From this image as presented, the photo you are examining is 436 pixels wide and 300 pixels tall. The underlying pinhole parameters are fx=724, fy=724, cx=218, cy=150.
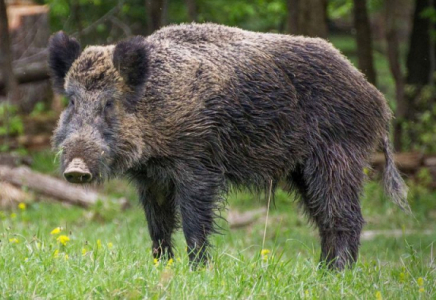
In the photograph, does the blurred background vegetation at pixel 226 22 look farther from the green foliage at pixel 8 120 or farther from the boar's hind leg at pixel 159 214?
the boar's hind leg at pixel 159 214

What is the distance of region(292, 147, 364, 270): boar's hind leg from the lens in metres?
6.74

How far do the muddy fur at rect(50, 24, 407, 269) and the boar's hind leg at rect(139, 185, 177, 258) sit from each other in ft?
0.03

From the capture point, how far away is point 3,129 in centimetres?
1321

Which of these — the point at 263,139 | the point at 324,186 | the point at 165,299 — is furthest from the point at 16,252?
the point at 324,186

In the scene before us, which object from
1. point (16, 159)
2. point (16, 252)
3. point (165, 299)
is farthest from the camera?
point (16, 159)

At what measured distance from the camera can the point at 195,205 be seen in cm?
621

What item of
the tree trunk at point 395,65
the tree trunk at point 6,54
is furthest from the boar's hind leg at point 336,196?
the tree trunk at point 395,65

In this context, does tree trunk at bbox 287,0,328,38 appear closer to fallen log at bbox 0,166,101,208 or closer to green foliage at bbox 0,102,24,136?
fallen log at bbox 0,166,101,208

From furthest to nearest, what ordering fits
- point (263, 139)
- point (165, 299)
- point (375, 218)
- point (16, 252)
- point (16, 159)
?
point (16, 159) → point (375, 218) → point (263, 139) → point (16, 252) → point (165, 299)

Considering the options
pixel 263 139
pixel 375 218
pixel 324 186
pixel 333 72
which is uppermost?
pixel 333 72

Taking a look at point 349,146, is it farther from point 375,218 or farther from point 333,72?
point 375,218

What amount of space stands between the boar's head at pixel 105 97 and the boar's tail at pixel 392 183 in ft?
8.56

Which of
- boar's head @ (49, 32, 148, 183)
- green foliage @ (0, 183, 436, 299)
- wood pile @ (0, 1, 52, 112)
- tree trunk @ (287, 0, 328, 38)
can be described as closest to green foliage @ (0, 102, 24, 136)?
wood pile @ (0, 1, 52, 112)

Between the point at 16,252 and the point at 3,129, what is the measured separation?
8310 millimetres
